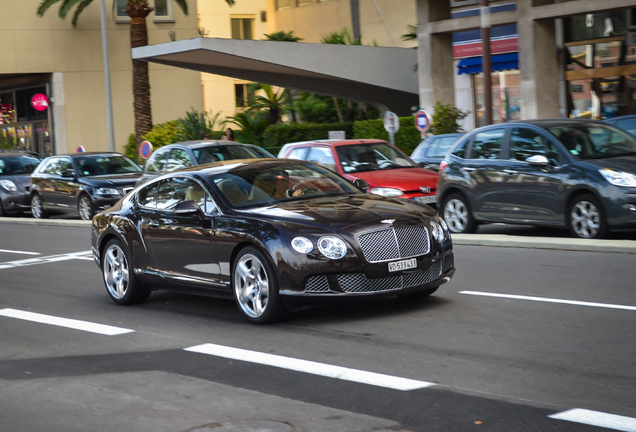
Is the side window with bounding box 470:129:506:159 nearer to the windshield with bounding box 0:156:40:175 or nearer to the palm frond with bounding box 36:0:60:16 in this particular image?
the windshield with bounding box 0:156:40:175

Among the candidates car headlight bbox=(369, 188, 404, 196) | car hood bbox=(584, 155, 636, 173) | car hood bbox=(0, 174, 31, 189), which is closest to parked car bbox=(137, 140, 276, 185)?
car headlight bbox=(369, 188, 404, 196)

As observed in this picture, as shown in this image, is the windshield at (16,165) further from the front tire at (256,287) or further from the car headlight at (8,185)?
the front tire at (256,287)

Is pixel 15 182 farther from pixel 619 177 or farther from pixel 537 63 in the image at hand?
pixel 619 177

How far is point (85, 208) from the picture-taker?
22.9 m

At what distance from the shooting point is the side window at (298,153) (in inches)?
695

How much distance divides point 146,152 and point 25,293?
17.6m

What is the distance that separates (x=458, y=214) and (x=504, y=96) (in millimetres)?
20555

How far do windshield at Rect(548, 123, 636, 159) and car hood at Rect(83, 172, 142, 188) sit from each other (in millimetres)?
12504

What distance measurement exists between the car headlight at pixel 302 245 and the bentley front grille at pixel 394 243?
1.34 feet

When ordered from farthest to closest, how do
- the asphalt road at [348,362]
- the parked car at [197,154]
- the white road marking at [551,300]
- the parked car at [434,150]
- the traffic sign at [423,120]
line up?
the traffic sign at [423,120], the parked car at [434,150], the parked car at [197,154], the white road marking at [551,300], the asphalt road at [348,362]

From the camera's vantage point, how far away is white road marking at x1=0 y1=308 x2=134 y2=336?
8.41m

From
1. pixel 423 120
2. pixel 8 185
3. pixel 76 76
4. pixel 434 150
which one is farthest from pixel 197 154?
pixel 76 76

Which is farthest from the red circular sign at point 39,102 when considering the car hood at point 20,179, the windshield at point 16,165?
the car hood at point 20,179

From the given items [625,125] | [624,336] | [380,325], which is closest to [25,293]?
[380,325]
